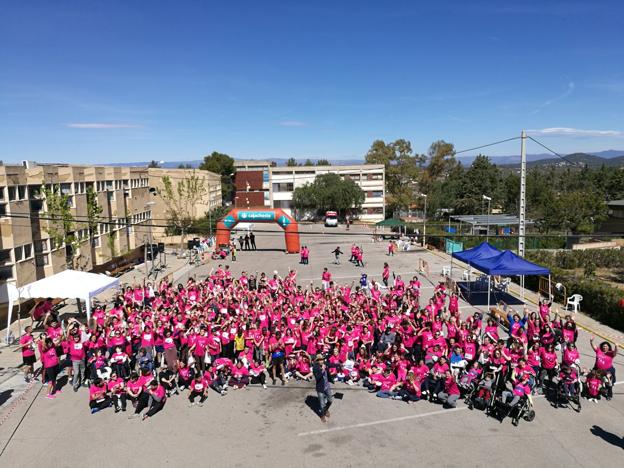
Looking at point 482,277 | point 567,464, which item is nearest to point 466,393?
point 567,464

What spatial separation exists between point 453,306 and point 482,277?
7872 millimetres

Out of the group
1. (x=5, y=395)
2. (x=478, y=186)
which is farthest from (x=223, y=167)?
(x=5, y=395)

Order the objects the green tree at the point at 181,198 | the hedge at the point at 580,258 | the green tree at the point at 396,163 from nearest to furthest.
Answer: the hedge at the point at 580,258, the green tree at the point at 181,198, the green tree at the point at 396,163

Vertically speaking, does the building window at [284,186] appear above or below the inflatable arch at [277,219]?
above

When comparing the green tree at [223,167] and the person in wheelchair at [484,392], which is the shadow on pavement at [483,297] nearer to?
the person in wheelchair at [484,392]

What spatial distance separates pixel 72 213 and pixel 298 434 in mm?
22197

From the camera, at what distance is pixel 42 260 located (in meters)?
22.3

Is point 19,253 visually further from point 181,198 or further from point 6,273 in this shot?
point 181,198

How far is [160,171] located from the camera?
49.3 m

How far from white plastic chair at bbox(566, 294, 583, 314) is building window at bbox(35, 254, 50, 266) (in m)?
23.7

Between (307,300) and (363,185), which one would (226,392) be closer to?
(307,300)

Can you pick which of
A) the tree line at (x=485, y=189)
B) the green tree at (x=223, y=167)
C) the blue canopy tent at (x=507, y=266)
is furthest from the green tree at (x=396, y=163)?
the blue canopy tent at (x=507, y=266)

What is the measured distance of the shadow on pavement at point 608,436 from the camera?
8.20 m

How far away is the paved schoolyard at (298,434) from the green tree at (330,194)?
49815 millimetres
